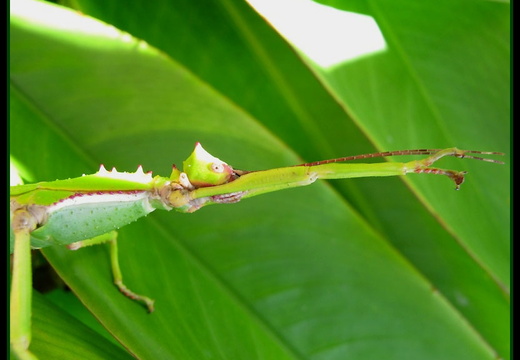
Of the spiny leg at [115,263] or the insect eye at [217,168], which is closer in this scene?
the insect eye at [217,168]

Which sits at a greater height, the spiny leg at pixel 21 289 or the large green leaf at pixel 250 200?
the large green leaf at pixel 250 200

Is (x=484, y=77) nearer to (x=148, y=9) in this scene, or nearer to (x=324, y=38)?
(x=324, y=38)

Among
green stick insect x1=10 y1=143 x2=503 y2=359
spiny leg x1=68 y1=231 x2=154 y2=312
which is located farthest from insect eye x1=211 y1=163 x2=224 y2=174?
spiny leg x1=68 y1=231 x2=154 y2=312

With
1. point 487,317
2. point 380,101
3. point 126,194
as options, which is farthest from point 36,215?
point 487,317

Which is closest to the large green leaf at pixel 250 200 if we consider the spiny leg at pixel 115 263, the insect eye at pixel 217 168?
the spiny leg at pixel 115 263

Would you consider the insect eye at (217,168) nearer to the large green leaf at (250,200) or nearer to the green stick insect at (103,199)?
A: the green stick insect at (103,199)

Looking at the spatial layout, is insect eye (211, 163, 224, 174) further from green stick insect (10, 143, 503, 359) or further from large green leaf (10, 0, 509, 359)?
large green leaf (10, 0, 509, 359)
